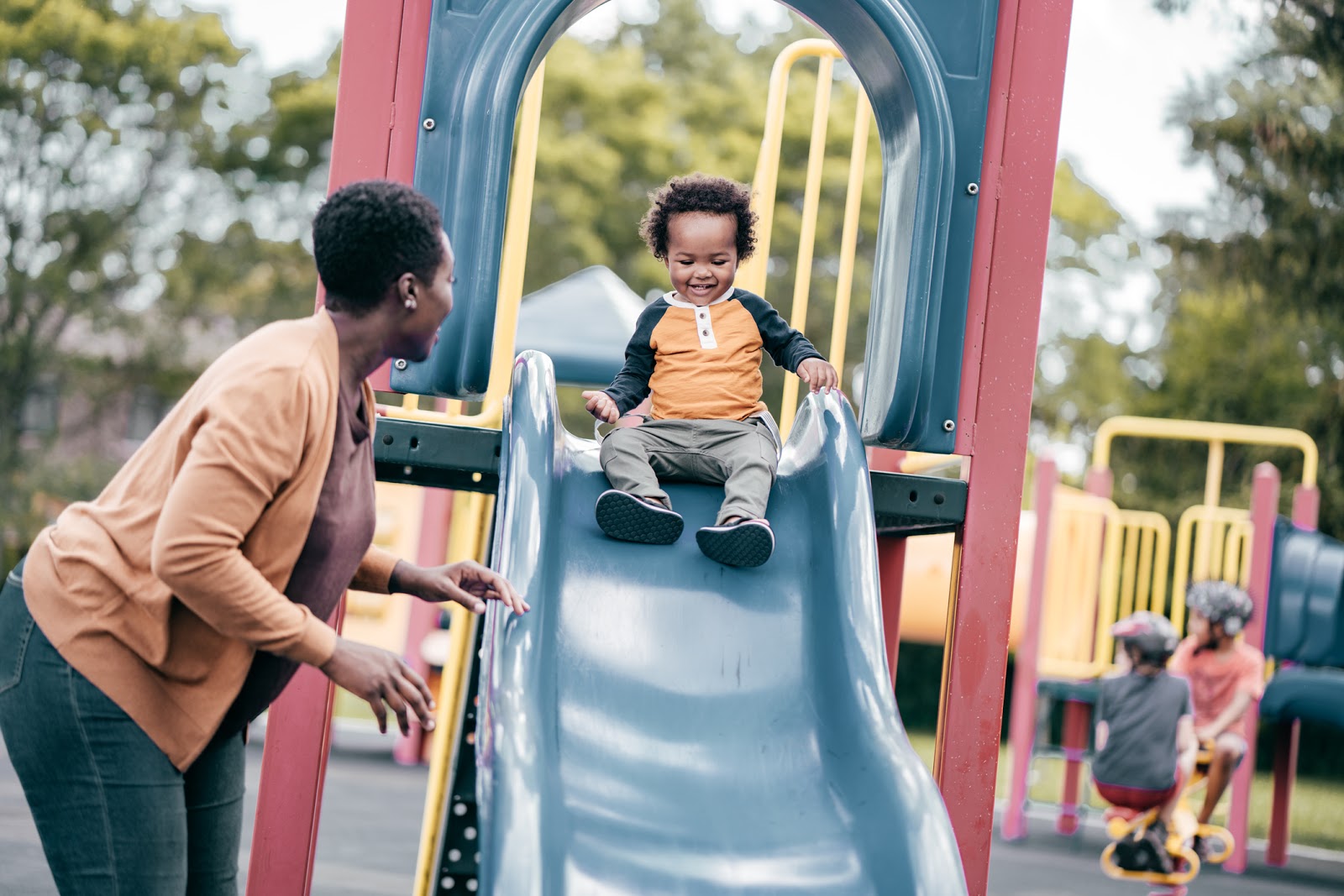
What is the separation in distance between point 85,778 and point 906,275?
2371mm

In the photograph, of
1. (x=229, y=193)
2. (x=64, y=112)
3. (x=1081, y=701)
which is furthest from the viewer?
(x=229, y=193)

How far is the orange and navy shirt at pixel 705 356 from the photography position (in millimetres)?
3566

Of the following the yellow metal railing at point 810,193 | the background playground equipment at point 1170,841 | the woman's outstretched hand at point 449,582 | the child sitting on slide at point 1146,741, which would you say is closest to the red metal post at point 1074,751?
the background playground equipment at point 1170,841

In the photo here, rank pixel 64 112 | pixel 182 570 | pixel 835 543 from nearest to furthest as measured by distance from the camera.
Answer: pixel 182 570
pixel 835 543
pixel 64 112

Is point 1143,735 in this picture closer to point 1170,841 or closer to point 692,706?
point 1170,841

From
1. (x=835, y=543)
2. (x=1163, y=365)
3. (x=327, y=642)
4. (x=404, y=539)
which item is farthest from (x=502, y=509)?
(x=1163, y=365)

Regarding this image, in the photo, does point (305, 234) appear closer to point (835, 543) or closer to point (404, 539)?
point (404, 539)

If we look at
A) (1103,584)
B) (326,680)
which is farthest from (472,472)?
(1103,584)

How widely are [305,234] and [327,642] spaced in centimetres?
1587

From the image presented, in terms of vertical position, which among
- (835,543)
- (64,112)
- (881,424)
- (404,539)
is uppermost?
(64,112)

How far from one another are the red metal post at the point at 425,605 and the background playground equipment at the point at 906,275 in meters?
6.32

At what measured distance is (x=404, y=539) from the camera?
33.7 feet

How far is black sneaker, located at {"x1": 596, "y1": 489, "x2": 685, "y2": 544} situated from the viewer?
3.14 metres

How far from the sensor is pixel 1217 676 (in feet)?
26.2
